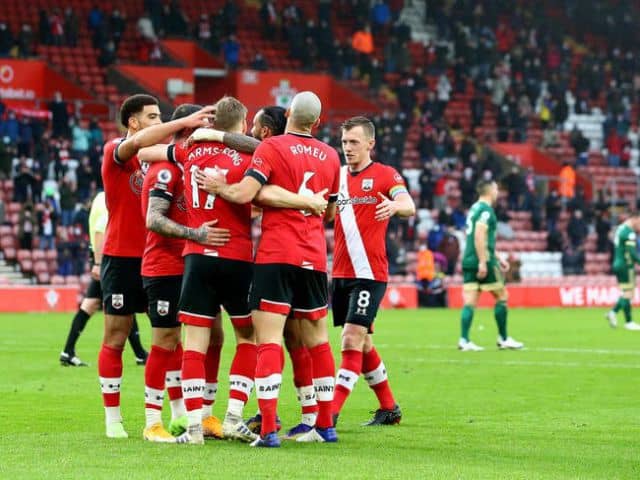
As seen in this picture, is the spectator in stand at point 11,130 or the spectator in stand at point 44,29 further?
the spectator in stand at point 44,29

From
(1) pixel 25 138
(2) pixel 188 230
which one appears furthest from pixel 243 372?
(1) pixel 25 138

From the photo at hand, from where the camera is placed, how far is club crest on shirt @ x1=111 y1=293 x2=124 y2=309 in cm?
1022

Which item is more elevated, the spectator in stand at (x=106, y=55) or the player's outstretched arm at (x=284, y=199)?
the spectator in stand at (x=106, y=55)

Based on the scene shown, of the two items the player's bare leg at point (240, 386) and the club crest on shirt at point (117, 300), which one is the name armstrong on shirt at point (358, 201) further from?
the club crest on shirt at point (117, 300)

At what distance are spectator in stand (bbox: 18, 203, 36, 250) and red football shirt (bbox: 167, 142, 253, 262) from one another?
22.7 m

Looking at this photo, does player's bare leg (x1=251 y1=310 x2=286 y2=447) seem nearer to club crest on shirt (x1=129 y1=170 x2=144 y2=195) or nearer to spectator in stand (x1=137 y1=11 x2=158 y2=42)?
club crest on shirt (x1=129 y1=170 x2=144 y2=195)

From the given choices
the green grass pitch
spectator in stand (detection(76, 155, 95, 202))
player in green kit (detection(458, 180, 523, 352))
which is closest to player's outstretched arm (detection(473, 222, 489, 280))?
player in green kit (detection(458, 180, 523, 352))

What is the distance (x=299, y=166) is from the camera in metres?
9.70

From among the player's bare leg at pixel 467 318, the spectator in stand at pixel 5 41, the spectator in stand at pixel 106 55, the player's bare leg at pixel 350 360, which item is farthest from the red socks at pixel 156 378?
the spectator in stand at pixel 106 55

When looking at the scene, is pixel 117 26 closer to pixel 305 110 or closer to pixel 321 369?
pixel 305 110

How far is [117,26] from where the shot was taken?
1597 inches

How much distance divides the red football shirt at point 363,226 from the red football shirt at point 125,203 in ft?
5.79

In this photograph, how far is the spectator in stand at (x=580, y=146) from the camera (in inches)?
1849

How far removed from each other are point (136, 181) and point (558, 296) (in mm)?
28500
